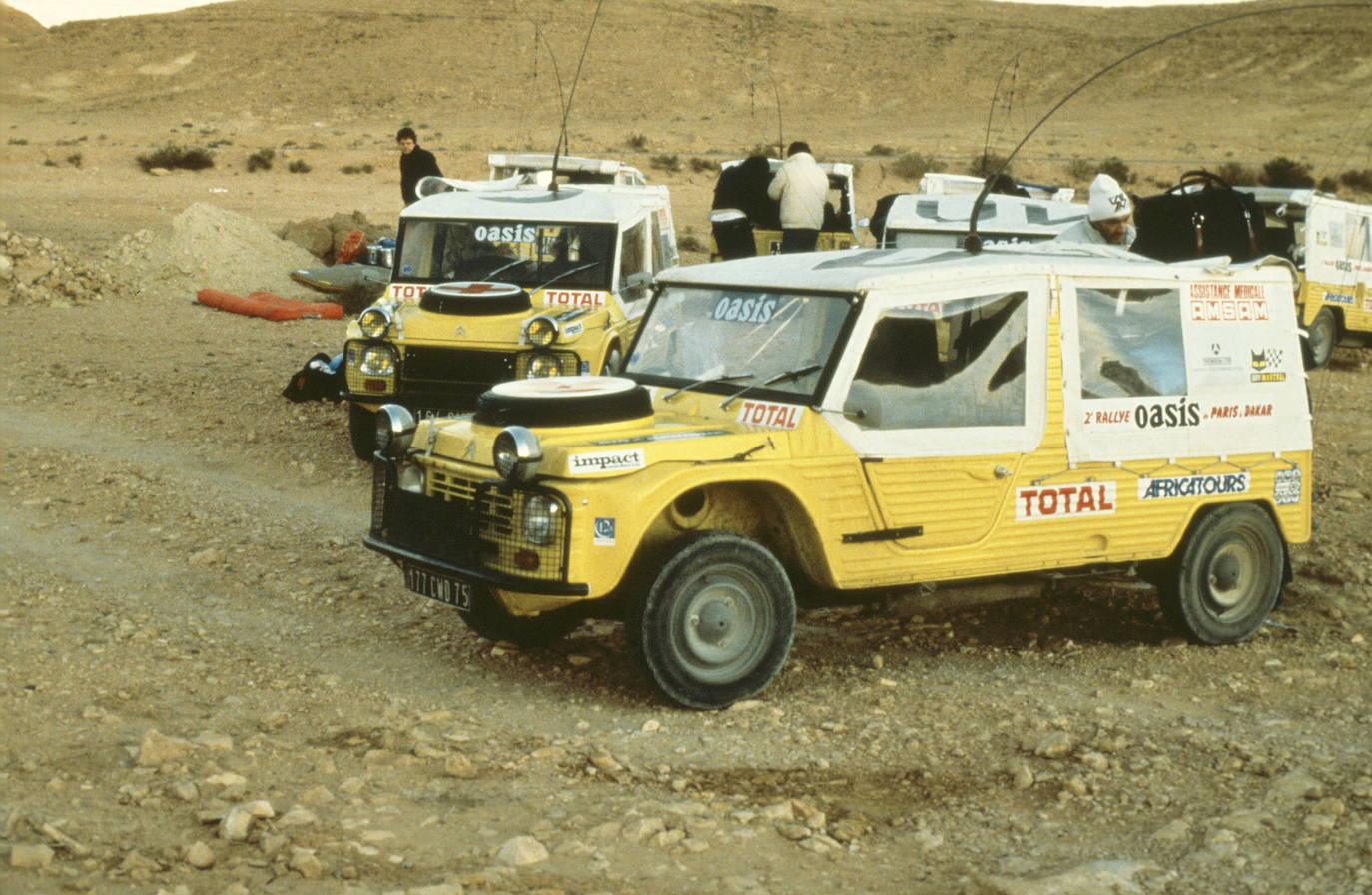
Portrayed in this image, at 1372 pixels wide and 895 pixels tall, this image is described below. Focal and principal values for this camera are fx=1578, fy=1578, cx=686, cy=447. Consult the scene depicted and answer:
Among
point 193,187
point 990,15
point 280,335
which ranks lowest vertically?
point 280,335

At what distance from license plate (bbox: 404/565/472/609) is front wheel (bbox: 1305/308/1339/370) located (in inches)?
541

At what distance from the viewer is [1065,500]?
657 cm

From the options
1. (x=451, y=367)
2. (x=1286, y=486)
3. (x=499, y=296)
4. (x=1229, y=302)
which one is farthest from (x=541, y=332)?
(x=1286, y=486)

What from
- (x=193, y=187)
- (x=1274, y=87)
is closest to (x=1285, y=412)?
(x=193, y=187)

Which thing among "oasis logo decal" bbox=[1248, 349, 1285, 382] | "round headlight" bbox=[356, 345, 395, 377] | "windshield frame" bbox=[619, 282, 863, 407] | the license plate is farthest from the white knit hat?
the license plate

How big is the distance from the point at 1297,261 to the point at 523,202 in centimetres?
1009

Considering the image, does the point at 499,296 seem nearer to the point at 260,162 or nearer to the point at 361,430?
the point at 361,430

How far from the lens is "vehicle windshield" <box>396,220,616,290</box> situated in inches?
421

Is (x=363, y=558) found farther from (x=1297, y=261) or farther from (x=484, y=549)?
(x=1297, y=261)

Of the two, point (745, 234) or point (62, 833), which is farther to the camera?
point (745, 234)

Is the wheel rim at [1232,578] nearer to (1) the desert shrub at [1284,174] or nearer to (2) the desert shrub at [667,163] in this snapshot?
→ (2) the desert shrub at [667,163]

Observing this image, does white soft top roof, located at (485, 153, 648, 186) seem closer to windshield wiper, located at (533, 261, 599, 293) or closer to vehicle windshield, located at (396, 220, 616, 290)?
vehicle windshield, located at (396, 220, 616, 290)

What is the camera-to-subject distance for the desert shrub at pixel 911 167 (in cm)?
4788

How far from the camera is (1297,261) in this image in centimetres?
1736
